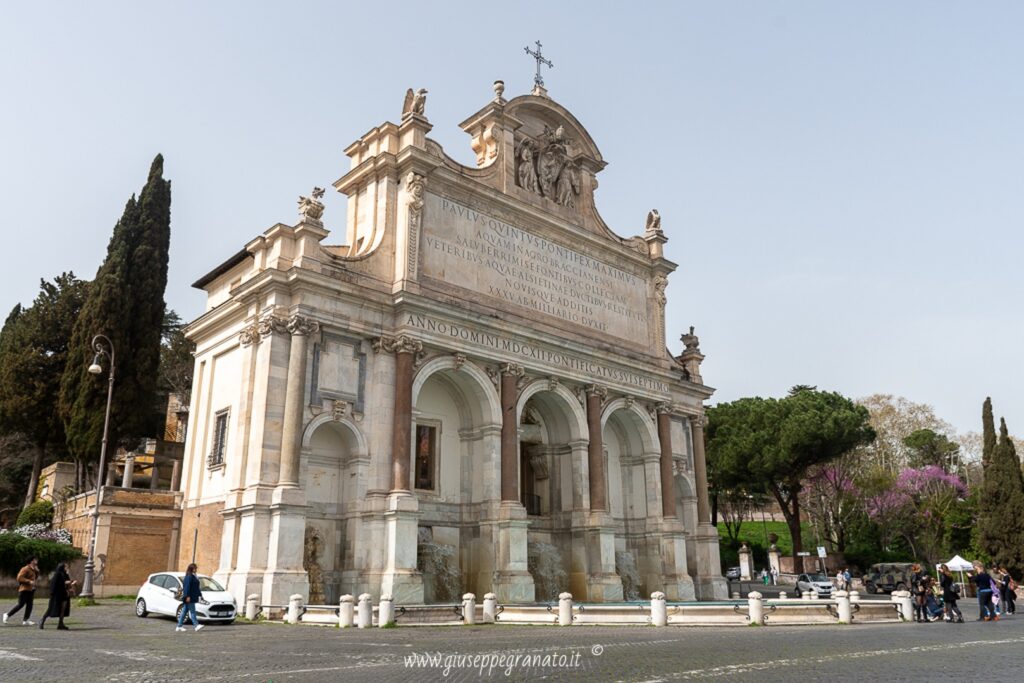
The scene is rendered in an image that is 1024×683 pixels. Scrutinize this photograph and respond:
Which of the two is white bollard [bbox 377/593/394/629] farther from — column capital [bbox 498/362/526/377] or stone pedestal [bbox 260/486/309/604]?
column capital [bbox 498/362/526/377]

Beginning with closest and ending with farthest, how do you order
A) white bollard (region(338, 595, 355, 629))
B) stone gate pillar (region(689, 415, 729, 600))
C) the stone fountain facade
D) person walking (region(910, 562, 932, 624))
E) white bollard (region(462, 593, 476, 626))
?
1. white bollard (region(338, 595, 355, 629))
2. white bollard (region(462, 593, 476, 626))
3. person walking (region(910, 562, 932, 624))
4. the stone fountain facade
5. stone gate pillar (region(689, 415, 729, 600))

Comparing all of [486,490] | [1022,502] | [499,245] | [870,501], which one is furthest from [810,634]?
[870,501]

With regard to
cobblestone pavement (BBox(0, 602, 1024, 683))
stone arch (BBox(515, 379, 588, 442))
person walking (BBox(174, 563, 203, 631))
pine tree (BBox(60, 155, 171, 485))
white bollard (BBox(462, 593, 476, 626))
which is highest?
pine tree (BBox(60, 155, 171, 485))

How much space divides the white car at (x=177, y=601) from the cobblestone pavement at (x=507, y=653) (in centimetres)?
67

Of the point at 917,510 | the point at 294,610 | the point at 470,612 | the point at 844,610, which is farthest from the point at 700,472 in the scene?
the point at 917,510

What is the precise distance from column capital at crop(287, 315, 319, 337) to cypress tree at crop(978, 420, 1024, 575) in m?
36.1

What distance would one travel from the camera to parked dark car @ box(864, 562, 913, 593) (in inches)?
1754

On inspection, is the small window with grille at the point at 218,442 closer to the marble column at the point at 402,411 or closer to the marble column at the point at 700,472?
the marble column at the point at 402,411

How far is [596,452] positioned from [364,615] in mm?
14938

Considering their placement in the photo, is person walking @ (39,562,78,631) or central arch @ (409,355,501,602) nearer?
person walking @ (39,562,78,631)

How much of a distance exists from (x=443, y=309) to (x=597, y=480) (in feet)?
32.0

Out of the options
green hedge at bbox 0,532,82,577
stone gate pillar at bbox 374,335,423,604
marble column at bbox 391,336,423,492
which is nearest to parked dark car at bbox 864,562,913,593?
stone gate pillar at bbox 374,335,423,604

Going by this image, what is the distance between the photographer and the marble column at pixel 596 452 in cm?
3166

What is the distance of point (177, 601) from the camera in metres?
19.8
